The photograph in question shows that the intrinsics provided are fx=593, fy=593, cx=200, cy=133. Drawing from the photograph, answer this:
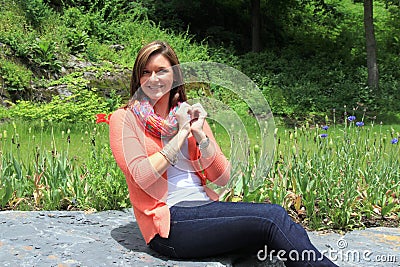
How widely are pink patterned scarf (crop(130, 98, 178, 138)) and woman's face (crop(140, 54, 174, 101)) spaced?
64 millimetres

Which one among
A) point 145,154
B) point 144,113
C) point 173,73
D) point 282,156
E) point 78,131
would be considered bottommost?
point 78,131

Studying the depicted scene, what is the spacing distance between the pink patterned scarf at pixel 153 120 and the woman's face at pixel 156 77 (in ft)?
0.21

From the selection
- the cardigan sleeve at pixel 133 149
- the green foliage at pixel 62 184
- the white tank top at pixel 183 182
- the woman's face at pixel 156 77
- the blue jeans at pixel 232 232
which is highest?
the woman's face at pixel 156 77

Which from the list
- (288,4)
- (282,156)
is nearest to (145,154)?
(282,156)

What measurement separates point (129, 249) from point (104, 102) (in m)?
6.25

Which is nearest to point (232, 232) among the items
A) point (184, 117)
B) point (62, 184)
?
point (184, 117)

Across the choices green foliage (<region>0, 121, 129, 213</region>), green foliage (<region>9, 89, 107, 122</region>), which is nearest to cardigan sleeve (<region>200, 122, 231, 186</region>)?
green foliage (<region>0, 121, 129, 213</region>)

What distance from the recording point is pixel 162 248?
2.90 metres

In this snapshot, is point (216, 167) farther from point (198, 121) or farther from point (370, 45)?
point (370, 45)

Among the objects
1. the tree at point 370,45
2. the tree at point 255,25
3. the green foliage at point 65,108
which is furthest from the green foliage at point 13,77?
the tree at point 370,45

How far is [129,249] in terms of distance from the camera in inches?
120

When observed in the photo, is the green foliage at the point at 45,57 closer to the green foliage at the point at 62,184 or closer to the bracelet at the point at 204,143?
the green foliage at the point at 62,184

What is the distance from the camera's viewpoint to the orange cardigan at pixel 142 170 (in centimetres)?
279

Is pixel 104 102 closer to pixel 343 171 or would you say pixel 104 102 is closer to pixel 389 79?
pixel 343 171
